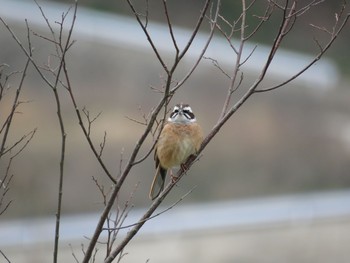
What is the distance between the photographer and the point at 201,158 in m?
12.2

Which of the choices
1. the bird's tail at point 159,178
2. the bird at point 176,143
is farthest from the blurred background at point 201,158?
the bird at point 176,143

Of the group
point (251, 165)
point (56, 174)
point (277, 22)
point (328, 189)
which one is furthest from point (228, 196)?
point (277, 22)

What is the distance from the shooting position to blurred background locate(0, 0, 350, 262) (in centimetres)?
1090

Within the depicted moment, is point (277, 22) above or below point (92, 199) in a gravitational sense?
above


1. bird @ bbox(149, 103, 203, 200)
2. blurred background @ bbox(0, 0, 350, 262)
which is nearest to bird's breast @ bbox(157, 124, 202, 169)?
bird @ bbox(149, 103, 203, 200)

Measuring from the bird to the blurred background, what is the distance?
16.5 feet

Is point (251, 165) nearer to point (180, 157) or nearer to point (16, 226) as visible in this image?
point (16, 226)

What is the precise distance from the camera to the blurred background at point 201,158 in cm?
1090

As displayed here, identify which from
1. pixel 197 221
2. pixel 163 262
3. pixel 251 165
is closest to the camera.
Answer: pixel 163 262

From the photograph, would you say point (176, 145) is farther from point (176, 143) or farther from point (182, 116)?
point (182, 116)

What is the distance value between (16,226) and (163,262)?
2.15m

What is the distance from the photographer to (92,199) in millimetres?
11766

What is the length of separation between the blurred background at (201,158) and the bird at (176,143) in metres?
5.03

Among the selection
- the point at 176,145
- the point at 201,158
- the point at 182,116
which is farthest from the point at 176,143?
the point at 201,158
